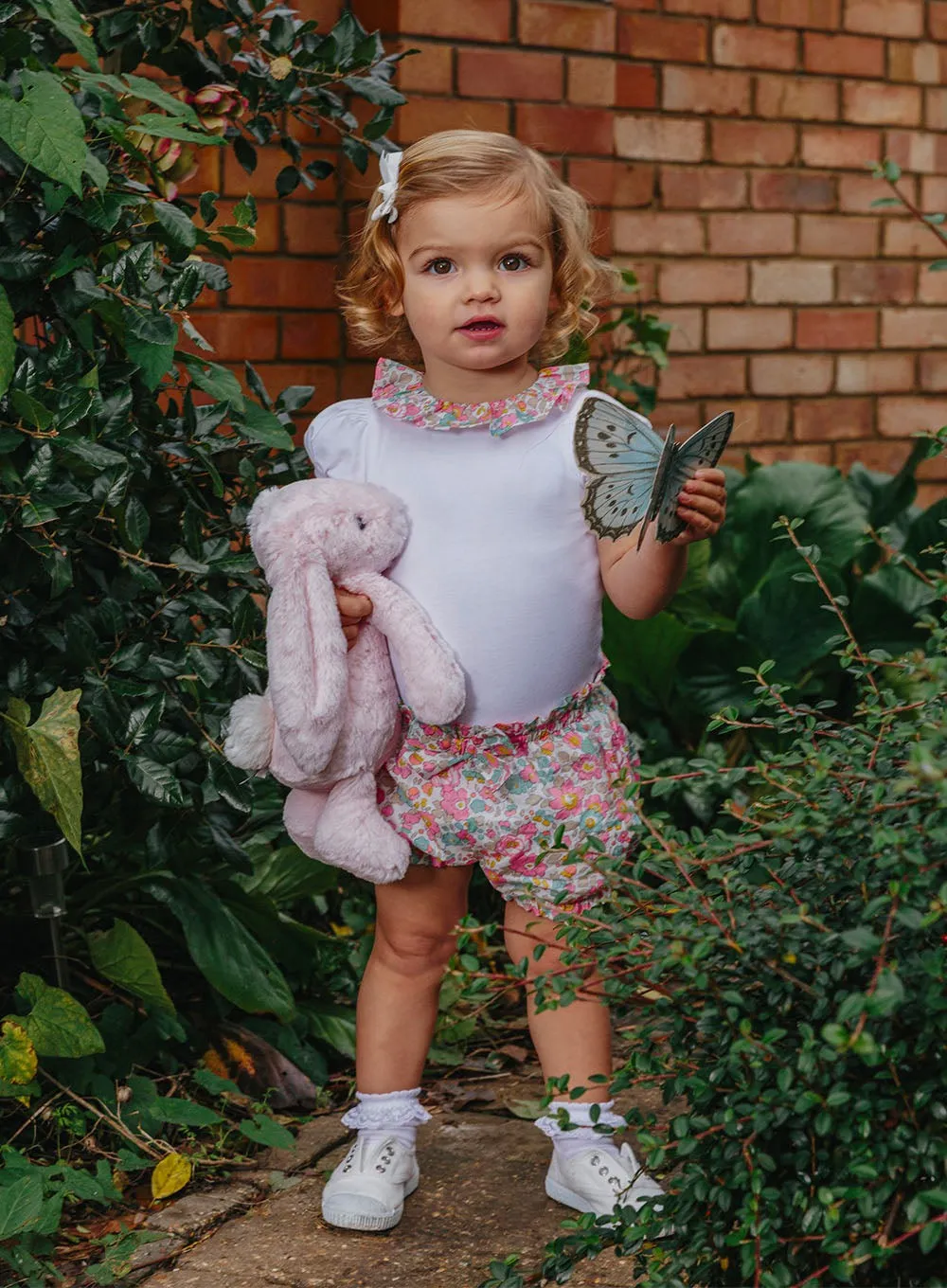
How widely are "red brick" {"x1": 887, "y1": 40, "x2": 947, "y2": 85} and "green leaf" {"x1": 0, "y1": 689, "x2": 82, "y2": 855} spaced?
3.56 metres

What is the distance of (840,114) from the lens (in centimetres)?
448

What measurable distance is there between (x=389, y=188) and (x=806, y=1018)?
122 centimetres

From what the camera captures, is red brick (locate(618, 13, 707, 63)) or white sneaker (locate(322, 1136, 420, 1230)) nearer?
white sneaker (locate(322, 1136, 420, 1230))

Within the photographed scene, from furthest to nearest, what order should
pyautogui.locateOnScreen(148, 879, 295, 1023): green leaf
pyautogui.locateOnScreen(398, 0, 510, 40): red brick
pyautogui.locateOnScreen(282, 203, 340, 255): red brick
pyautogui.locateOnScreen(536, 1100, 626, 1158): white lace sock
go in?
pyautogui.locateOnScreen(282, 203, 340, 255): red brick
pyautogui.locateOnScreen(398, 0, 510, 40): red brick
pyautogui.locateOnScreen(148, 879, 295, 1023): green leaf
pyautogui.locateOnScreen(536, 1100, 626, 1158): white lace sock

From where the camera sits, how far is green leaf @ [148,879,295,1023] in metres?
2.39

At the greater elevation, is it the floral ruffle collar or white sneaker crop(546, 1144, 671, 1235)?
the floral ruffle collar

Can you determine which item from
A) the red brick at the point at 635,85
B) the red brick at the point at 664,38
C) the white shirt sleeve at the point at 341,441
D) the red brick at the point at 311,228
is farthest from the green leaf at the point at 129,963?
the red brick at the point at 664,38

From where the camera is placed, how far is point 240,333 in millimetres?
3418

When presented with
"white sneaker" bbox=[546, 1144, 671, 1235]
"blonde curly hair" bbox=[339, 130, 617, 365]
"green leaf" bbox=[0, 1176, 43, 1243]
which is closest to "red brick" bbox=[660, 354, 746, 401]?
"blonde curly hair" bbox=[339, 130, 617, 365]

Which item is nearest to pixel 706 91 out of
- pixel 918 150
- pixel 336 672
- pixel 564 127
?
pixel 564 127

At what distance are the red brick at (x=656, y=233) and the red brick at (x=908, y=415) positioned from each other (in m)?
0.84

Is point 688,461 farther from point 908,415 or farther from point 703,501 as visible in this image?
point 908,415

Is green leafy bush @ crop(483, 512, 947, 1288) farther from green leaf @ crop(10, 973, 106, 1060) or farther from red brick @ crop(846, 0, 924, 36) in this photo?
red brick @ crop(846, 0, 924, 36)

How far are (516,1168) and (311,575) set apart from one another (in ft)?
3.13
